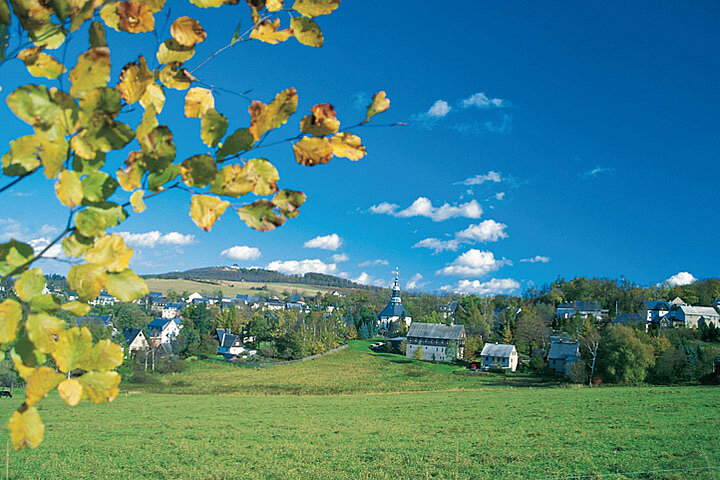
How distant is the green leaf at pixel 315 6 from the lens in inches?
46.2

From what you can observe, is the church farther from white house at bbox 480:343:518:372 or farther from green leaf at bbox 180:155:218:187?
green leaf at bbox 180:155:218:187

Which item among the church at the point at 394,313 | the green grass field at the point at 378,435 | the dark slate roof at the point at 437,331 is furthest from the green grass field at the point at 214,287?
the green grass field at the point at 378,435

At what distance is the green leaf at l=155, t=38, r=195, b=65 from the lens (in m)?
1.12

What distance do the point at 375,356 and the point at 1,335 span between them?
2679 inches

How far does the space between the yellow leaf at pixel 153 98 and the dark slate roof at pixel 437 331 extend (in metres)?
67.4

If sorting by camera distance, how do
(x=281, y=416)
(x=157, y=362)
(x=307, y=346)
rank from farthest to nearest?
(x=307, y=346) → (x=157, y=362) → (x=281, y=416)

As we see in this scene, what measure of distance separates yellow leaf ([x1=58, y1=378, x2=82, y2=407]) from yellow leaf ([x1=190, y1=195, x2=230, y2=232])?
0.45 metres

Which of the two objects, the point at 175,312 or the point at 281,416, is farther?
the point at 175,312

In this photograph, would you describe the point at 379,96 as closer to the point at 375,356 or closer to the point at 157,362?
the point at 157,362

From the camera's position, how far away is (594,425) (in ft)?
68.6

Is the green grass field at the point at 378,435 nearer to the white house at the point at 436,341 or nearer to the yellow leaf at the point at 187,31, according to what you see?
the yellow leaf at the point at 187,31

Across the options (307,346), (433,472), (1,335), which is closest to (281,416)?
(433,472)

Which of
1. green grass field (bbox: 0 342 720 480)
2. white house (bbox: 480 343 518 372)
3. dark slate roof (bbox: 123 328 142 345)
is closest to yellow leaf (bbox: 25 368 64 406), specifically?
green grass field (bbox: 0 342 720 480)

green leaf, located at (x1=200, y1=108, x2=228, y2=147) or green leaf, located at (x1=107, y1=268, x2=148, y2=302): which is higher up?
green leaf, located at (x1=200, y1=108, x2=228, y2=147)
